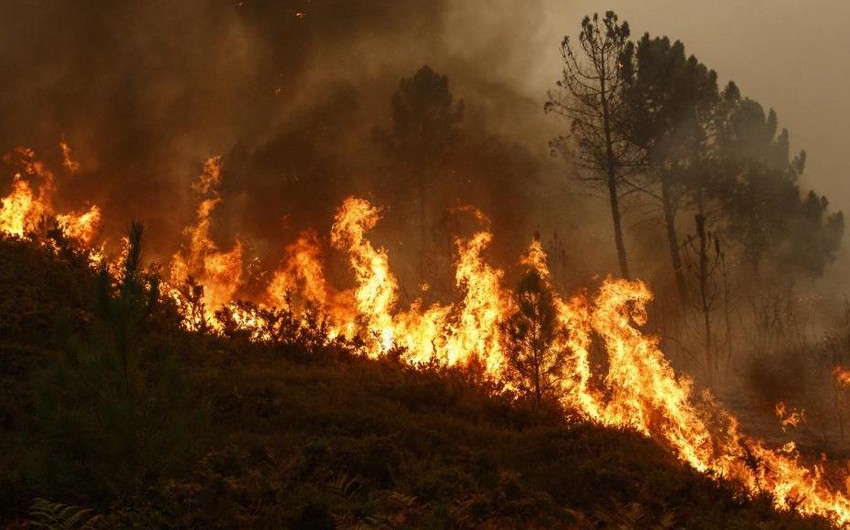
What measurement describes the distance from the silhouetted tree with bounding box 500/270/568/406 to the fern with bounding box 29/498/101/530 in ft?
28.3

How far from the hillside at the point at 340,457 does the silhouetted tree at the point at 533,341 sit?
2.36 ft

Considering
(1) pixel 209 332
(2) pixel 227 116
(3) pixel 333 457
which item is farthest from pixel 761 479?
(2) pixel 227 116

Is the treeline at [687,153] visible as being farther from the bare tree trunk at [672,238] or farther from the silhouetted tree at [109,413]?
the silhouetted tree at [109,413]

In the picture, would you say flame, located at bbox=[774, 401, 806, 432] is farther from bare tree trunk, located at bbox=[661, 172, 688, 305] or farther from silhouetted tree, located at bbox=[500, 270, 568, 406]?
bare tree trunk, located at bbox=[661, 172, 688, 305]

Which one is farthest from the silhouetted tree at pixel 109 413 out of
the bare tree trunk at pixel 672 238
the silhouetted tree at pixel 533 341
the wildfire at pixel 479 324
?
the bare tree trunk at pixel 672 238

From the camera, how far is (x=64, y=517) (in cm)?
583

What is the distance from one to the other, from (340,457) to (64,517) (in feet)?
12.6

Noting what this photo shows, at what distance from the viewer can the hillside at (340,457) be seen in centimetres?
672

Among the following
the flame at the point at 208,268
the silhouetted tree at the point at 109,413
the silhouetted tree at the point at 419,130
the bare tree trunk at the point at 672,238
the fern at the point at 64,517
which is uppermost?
the silhouetted tree at the point at 419,130

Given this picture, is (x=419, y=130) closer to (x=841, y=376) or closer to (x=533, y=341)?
(x=533, y=341)

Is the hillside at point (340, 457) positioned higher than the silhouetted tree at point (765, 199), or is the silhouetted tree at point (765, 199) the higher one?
the silhouetted tree at point (765, 199)

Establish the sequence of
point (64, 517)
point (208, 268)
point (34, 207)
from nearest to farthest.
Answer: point (64, 517) < point (208, 268) < point (34, 207)

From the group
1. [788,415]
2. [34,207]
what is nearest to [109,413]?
[788,415]

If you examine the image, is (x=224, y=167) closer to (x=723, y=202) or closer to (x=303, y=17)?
(x=303, y=17)
